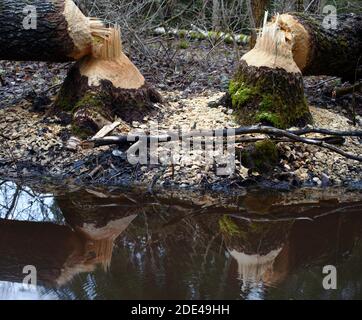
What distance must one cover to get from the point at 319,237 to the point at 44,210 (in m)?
2.52

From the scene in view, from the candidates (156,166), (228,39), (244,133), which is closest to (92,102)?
(156,166)

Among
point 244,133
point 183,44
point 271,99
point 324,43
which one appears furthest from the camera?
point 183,44

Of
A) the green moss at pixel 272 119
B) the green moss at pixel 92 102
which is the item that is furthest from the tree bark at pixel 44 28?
the green moss at pixel 272 119

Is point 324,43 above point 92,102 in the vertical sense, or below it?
above

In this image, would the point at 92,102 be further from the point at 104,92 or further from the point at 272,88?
the point at 272,88

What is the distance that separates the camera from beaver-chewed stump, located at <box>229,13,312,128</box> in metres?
6.43

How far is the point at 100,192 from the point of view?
572 cm

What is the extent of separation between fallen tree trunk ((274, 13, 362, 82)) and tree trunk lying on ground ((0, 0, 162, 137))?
195 cm

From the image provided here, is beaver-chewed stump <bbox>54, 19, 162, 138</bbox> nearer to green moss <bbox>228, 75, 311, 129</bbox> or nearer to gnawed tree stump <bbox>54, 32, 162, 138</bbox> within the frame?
gnawed tree stump <bbox>54, 32, 162, 138</bbox>

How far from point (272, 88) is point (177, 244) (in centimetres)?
268

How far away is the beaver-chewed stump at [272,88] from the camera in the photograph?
6.43m

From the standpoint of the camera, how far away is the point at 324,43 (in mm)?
6965
